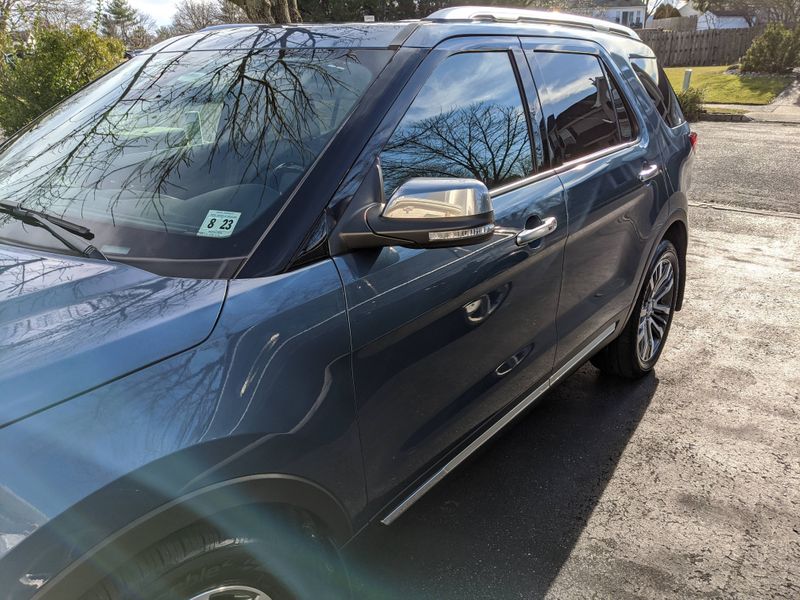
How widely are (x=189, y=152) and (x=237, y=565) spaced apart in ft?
4.25

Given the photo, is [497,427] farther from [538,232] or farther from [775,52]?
[775,52]

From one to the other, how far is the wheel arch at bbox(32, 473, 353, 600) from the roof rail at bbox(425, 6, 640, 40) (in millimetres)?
1780

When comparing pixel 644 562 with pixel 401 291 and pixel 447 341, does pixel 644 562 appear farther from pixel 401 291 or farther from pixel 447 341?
pixel 401 291

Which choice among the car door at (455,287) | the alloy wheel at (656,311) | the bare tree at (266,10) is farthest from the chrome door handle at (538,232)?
the bare tree at (266,10)

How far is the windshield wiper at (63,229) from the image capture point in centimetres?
180

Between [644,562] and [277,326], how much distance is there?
6.10 ft

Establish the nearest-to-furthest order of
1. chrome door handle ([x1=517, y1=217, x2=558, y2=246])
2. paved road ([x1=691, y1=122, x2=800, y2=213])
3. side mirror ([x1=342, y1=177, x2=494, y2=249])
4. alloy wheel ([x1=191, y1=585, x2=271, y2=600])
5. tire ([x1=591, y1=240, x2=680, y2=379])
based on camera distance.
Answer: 1. alloy wheel ([x1=191, y1=585, x2=271, y2=600])
2. side mirror ([x1=342, y1=177, x2=494, y2=249])
3. chrome door handle ([x1=517, y1=217, x2=558, y2=246])
4. tire ([x1=591, y1=240, x2=680, y2=379])
5. paved road ([x1=691, y1=122, x2=800, y2=213])

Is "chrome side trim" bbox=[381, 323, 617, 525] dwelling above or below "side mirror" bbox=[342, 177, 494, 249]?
below

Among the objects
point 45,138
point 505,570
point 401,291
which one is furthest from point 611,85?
point 45,138

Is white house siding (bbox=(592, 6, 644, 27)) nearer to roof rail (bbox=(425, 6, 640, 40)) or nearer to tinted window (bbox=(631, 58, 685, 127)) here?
tinted window (bbox=(631, 58, 685, 127))

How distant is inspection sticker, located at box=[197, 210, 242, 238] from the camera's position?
1.80 metres

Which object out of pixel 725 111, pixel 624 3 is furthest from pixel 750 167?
pixel 624 3

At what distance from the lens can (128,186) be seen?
2064mm

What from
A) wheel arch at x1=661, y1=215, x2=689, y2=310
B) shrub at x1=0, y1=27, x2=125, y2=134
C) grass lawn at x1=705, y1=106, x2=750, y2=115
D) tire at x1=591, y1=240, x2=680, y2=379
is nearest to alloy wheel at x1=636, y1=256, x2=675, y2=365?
tire at x1=591, y1=240, x2=680, y2=379
